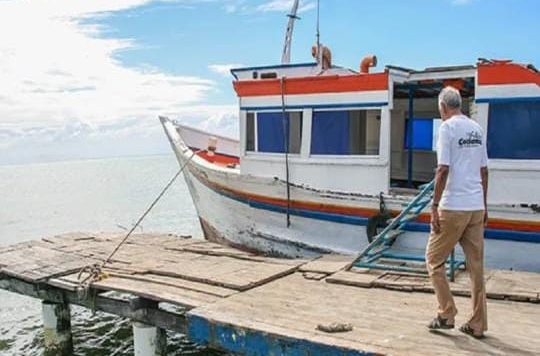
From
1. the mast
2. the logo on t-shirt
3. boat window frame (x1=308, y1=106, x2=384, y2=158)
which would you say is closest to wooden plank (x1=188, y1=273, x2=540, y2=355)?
the logo on t-shirt

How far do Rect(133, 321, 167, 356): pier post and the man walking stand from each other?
12.8 ft

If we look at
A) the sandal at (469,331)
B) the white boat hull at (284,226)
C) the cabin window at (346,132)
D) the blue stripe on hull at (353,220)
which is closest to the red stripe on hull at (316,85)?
Result: the cabin window at (346,132)

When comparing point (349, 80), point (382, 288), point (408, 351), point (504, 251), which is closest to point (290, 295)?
point (382, 288)

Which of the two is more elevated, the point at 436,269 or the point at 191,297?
the point at 436,269

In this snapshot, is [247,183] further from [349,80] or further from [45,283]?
[45,283]

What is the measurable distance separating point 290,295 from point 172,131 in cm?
876

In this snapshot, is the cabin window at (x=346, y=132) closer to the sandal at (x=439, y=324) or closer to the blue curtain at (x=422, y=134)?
the blue curtain at (x=422, y=134)

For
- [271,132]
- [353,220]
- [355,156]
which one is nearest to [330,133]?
[355,156]

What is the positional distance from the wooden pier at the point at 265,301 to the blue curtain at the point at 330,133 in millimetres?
1898

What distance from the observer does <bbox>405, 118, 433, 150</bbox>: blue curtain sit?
1140cm

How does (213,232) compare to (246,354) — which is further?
(213,232)

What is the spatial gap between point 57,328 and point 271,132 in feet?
15.7

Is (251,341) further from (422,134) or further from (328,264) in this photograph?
(422,134)

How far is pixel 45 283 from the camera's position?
8.76 metres
